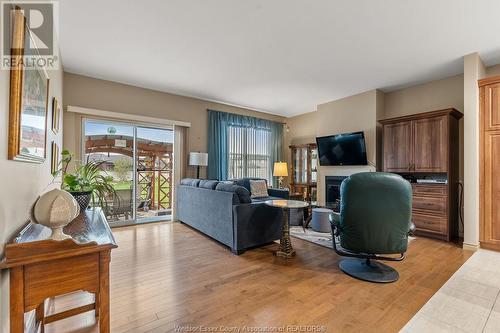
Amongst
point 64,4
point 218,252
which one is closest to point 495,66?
point 218,252

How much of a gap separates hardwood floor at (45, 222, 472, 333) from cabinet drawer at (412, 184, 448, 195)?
3.20 ft

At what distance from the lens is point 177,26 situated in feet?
9.07

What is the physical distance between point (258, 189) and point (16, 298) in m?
4.63

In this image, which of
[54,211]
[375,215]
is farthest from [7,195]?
[375,215]

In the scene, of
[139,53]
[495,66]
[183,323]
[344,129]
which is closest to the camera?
[183,323]

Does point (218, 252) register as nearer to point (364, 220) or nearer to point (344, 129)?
point (364, 220)

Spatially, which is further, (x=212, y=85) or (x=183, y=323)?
(x=212, y=85)

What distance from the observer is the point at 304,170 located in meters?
6.54

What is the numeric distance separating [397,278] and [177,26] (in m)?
3.69

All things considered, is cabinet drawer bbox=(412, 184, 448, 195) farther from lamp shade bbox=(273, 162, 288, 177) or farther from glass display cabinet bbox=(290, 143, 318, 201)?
lamp shade bbox=(273, 162, 288, 177)

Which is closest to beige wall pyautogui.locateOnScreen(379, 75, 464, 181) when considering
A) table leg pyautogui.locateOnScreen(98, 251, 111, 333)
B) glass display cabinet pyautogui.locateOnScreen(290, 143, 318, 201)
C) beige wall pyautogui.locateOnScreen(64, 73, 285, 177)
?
glass display cabinet pyautogui.locateOnScreen(290, 143, 318, 201)

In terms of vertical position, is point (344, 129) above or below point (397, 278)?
above

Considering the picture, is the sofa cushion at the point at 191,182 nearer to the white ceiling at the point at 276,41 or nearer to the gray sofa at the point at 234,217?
the gray sofa at the point at 234,217

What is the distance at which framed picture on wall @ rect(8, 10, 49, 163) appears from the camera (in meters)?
1.24
